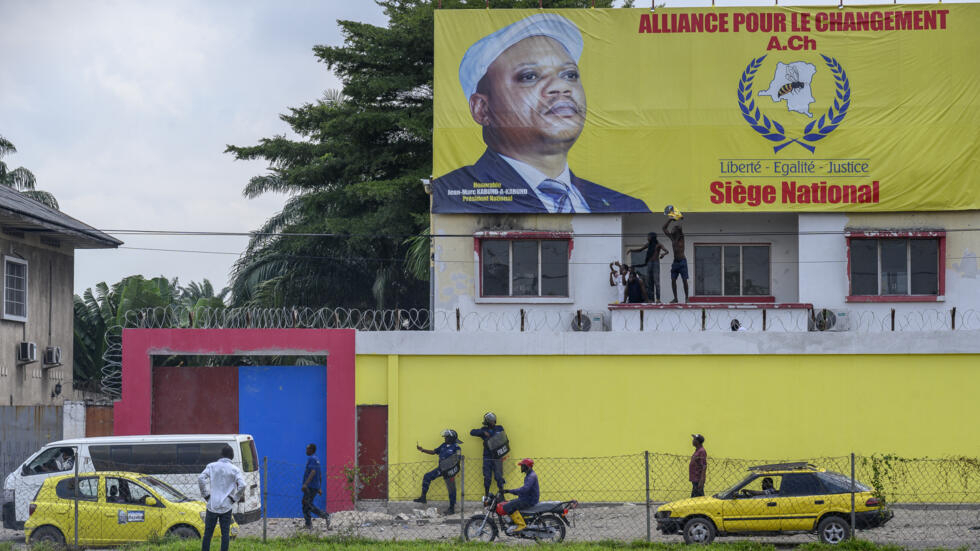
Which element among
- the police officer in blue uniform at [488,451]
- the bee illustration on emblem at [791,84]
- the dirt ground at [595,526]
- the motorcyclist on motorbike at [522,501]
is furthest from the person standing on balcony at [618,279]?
the motorcyclist on motorbike at [522,501]

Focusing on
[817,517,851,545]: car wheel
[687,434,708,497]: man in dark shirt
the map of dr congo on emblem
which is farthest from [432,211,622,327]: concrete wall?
[817,517,851,545]: car wheel

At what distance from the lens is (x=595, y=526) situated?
58.0 feet

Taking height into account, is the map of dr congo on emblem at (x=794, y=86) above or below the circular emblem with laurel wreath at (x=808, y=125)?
above

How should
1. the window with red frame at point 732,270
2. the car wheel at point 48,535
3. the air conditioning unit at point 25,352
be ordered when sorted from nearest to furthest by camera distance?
the car wheel at point 48,535
the air conditioning unit at point 25,352
the window with red frame at point 732,270

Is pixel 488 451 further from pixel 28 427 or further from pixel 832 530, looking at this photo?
pixel 28 427

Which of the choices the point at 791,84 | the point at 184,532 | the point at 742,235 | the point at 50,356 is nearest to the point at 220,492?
the point at 184,532

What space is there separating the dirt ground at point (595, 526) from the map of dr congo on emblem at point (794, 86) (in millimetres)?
8828

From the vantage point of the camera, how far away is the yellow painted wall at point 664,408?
64.6ft

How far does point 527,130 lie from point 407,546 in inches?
443

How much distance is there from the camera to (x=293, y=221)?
127ft

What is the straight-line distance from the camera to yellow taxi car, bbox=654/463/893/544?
15.8 m

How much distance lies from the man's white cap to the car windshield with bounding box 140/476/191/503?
11036 mm

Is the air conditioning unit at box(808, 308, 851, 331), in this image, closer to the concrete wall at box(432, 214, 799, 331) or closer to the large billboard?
the concrete wall at box(432, 214, 799, 331)

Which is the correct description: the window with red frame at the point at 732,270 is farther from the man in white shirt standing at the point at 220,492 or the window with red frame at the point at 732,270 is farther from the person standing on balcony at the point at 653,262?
the man in white shirt standing at the point at 220,492
